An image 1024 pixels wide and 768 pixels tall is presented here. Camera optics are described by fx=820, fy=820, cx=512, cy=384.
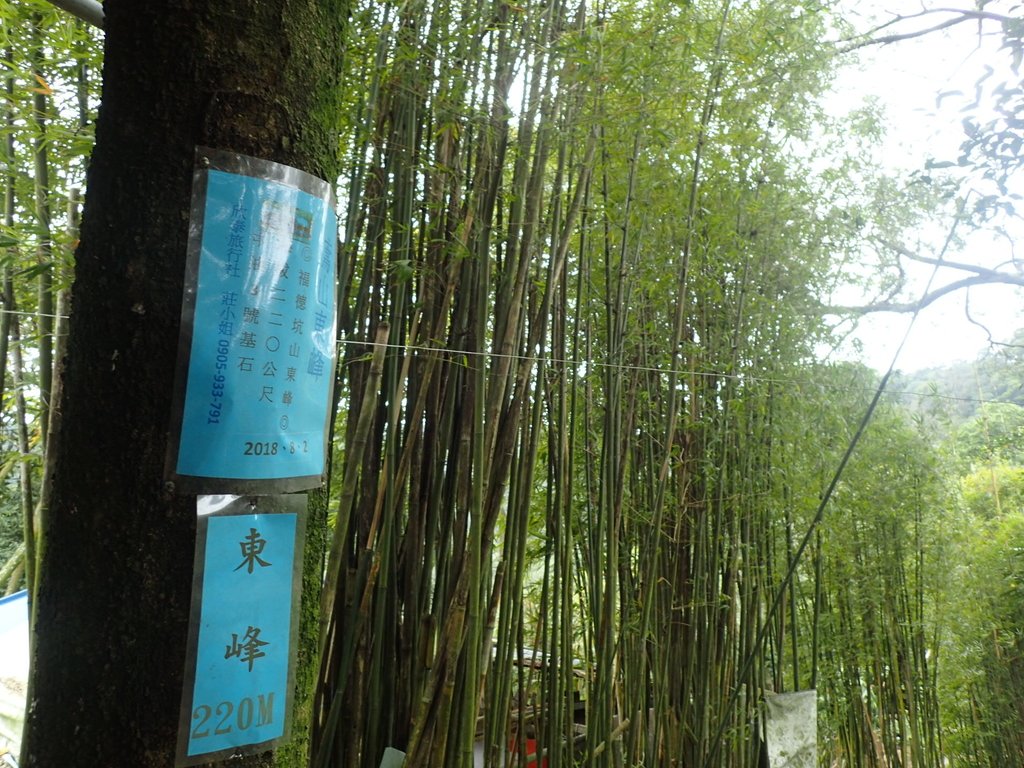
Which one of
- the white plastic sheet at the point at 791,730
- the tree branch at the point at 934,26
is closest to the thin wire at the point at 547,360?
the white plastic sheet at the point at 791,730

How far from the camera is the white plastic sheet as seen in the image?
289 centimetres

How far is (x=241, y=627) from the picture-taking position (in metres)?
0.79

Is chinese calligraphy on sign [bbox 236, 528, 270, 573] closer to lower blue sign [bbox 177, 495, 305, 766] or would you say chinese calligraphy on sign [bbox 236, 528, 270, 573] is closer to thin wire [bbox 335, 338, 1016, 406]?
lower blue sign [bbox 177, 495, 305, 766]

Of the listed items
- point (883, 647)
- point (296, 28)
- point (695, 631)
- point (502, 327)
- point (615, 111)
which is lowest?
point (883, 647)

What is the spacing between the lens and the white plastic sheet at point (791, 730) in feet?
9.49

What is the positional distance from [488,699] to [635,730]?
0.64 meters

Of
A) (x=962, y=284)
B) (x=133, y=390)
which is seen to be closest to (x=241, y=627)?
(x=133, y=390)

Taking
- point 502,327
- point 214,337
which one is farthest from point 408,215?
point 214,337

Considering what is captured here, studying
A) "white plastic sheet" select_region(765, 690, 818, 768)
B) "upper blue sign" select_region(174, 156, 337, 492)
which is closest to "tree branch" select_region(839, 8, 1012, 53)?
"white plastic sheet" select_region(765, 690, 818, 768)

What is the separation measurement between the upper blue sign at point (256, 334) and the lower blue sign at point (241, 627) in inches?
1.3

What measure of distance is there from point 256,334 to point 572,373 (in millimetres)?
1506

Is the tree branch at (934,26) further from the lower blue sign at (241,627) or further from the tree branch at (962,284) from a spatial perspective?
the lower blue sign at (241,627)

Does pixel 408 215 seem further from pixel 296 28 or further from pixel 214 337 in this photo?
pixel 214 337

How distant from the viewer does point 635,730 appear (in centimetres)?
235
